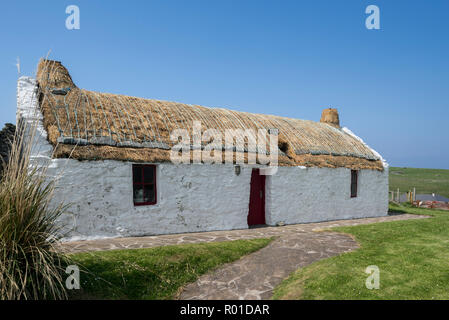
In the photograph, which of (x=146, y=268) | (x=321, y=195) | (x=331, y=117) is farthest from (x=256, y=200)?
(x=331, y=117)

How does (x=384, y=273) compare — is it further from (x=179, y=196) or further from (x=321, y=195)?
(x=321, y=195)

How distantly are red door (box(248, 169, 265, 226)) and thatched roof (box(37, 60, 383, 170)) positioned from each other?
3.51 feet

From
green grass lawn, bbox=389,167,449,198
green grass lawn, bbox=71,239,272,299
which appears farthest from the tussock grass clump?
green grass lawn, bbox=389,167,449,198

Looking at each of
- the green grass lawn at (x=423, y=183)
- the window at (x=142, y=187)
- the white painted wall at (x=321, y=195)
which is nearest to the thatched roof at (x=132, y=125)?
the white painted wall at (x=321, y=195)

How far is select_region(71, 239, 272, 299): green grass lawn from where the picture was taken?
5.14m

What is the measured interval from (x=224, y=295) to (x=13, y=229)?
346 centimetres

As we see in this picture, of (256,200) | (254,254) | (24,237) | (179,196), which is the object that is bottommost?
(254,254)

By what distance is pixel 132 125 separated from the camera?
9.95 metres

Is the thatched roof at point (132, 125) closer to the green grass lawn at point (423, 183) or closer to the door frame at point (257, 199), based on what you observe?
the door frame at point (257, 199)

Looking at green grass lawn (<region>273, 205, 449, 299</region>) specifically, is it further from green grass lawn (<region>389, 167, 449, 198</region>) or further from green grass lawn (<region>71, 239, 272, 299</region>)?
green grass lawn (<region>389, 167, 449, 198</region>)

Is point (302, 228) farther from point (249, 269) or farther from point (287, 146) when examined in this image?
point (249, 269)

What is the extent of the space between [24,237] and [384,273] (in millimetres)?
6020

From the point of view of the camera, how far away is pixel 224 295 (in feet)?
17.7
